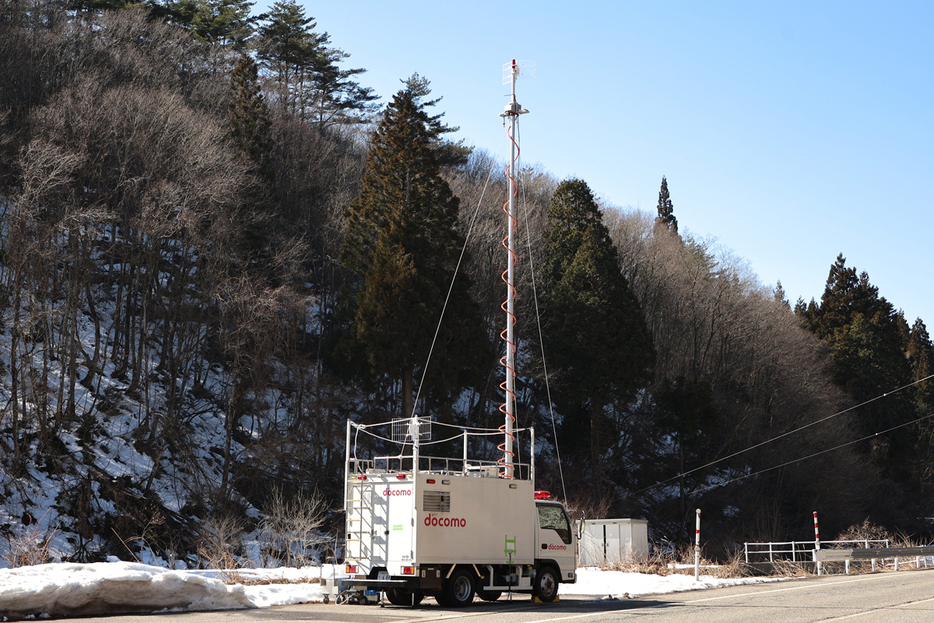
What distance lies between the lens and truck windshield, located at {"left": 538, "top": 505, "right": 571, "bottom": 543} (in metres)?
17.8

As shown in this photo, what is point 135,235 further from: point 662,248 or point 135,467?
point 662,248

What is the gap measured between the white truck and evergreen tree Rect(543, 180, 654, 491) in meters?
27.2

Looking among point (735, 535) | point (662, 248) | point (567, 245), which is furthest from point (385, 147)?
point (735, 535)

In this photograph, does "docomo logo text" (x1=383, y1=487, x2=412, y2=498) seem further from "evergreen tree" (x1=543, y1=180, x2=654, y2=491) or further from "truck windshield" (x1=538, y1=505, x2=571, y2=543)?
"evergreen tree" (x1=543, y1=180, x2=654, y2=491)

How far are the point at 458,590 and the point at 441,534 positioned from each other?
116 centimetres

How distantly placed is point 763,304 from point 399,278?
3299cm

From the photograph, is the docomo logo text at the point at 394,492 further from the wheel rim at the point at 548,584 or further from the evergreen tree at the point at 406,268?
the evergreen tree at the point at 406,268

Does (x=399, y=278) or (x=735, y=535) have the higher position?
(x=399, y=278)

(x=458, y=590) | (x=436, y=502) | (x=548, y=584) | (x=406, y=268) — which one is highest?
(x=406, y=268)

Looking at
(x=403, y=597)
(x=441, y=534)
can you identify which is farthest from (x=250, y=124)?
(x=441, y=534)

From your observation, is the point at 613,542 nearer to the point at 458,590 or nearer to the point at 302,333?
the point at 458,590

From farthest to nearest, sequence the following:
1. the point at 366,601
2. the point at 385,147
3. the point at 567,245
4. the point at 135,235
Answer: the point at 567,245
the point at 385,147
the point at 135,235
the point at 366,601

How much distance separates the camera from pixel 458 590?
16.0 metres

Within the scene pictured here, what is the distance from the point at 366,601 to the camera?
16.5 m
